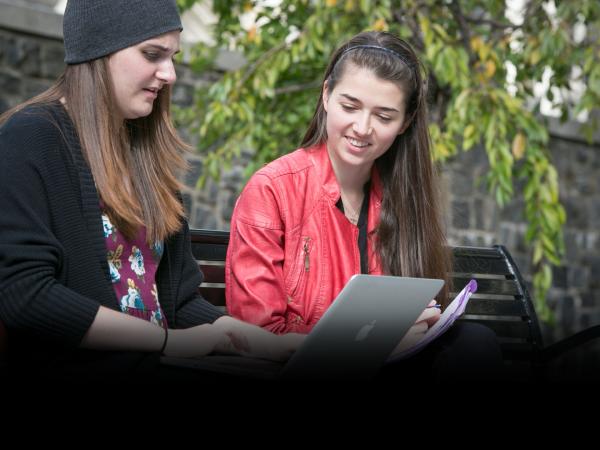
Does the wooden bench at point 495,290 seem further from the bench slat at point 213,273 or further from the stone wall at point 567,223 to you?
the stone wall at point 567,223

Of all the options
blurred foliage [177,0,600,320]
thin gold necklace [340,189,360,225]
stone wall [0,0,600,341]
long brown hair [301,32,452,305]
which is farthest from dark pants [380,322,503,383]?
stone wall [0,0,600,341]

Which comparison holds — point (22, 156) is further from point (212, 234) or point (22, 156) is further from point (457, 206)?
point (457, 206)

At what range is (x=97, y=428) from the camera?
1755 mm

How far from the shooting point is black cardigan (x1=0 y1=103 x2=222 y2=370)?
197 centimetres

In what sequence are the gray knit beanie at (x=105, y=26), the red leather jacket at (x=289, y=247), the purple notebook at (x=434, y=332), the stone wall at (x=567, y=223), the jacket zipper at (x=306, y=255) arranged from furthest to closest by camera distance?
1. the stone wall at (x=567, y=223)
2. the jacket zipper at (x=306, y=255)
3. the red leather jacket at (x=289, y=247)
4. the purple notebook at (x=434, y=332)
5. the gray knit beanie at (x=105, y=26)

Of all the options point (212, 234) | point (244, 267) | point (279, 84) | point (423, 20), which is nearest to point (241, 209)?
point (244, 267)

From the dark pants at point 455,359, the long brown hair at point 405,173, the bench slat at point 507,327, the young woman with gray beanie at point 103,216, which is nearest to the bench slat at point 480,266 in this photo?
the bench slat at point 507,327

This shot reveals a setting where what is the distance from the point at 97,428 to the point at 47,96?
2.72 ft

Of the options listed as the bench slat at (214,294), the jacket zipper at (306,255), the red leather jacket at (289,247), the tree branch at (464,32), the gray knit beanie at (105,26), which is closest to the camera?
the gray knit beanie at (105,26)

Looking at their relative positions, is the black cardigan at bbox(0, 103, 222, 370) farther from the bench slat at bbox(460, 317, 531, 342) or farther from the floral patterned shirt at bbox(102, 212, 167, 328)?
the bench slat at bbox(460, 317, 531, 342)

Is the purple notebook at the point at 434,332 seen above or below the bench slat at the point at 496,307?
above

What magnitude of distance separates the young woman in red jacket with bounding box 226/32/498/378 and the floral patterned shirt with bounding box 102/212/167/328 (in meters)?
0.28

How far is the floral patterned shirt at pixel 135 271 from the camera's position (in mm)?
2240

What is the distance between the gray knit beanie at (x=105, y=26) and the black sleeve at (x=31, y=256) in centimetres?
25
